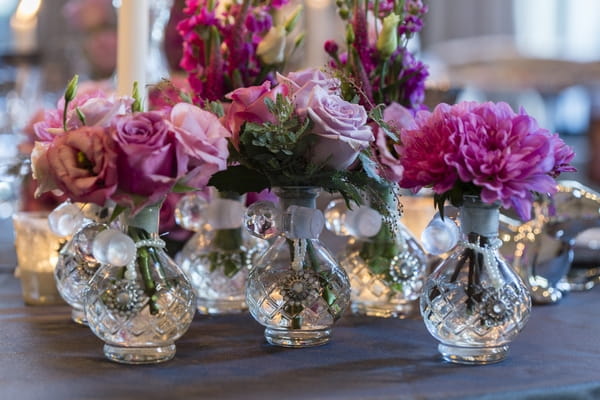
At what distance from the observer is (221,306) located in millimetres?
1069

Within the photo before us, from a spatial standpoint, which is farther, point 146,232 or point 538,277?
point 538,277

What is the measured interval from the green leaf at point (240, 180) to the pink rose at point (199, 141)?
0.12m

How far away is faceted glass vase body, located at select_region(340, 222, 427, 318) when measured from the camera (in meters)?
1.03

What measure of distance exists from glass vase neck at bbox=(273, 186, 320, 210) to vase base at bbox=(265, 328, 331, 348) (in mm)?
124

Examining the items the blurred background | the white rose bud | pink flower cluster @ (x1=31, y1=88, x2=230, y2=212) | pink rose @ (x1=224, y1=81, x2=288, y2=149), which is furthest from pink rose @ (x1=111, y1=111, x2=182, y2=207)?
Answer: the blurred background

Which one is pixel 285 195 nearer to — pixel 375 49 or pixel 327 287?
pixel 327 287

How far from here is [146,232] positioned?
0.79 m

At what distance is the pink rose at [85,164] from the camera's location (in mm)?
706

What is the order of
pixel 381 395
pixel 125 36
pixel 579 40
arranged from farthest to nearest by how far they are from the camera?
pixel 579 40 < pixel 125 36 < pixel 381 395

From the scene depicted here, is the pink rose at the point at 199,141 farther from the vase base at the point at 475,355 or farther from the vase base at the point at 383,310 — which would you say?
the vase base at the point at 383,310

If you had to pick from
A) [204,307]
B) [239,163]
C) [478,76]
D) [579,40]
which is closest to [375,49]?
[239,163]

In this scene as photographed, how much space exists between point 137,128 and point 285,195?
198 millimetres

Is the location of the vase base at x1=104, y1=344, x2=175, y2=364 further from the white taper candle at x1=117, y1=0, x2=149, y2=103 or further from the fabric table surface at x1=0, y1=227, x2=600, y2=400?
the white taper candle at x1=117, y1=0, x2=149, y2=103

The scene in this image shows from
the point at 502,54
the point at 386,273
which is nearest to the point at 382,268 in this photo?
the point at 386,273
